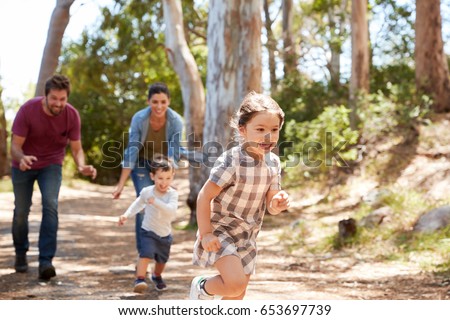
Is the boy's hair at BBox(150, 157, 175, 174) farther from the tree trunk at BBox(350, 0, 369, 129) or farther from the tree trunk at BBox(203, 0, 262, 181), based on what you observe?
the tree trunk at BBox(350, 0, 369, 129)

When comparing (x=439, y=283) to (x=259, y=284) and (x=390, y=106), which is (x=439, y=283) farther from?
(x=390, y=106)

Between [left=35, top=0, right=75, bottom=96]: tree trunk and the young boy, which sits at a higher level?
[left=35, top=0, right=75, bottom=96]: tree trunk

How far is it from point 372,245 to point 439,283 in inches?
89.0

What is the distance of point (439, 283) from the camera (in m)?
6.63

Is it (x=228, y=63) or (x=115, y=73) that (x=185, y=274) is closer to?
(x=228, y=63)

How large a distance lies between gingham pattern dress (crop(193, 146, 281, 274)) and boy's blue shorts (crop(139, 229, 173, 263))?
74.7 inches

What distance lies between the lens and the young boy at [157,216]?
247 inches

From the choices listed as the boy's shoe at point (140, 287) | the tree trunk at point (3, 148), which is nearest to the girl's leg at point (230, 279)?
the boy's shoe at point (140, 287)

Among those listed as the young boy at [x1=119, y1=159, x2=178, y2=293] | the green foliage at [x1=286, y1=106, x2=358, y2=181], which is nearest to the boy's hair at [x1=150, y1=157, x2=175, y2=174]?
the young boy at [x1=119, y1=159, x2=178, y2=293]

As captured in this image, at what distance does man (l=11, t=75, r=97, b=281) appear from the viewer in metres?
6.73

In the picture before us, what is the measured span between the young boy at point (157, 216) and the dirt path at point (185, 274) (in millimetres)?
243

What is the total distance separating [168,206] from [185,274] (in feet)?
5.26

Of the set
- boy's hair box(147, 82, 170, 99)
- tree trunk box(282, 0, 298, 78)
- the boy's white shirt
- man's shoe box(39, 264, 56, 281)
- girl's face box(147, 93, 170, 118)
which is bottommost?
man's shoe box(39, 264, 56, 281)

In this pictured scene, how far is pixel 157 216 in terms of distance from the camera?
6.38 metres
